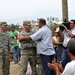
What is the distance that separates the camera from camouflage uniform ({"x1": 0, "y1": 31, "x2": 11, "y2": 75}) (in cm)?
942

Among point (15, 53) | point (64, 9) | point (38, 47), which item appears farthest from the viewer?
point (15, 53)

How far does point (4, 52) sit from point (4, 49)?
10cm

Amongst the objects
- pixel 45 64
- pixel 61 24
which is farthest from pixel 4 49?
pixel 61 24

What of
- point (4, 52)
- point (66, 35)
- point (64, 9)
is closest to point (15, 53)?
point (64, 9)

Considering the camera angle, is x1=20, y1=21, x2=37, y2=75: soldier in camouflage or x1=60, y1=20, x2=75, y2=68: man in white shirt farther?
x1=20, y1=21, x2=37, y2=75: soldier in camouflage

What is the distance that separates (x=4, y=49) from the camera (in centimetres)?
949

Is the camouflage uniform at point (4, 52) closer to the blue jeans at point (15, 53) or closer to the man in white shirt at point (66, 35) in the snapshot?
the man in white shirt at point (66, 35)

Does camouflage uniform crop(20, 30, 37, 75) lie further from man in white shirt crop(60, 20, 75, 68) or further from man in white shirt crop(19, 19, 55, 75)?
man in white shirt crop(60, 20, 75, 68)

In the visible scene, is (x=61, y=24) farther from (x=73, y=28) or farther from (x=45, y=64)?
(x=45, y=64)

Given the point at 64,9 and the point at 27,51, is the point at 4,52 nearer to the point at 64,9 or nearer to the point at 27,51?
the point at 27,51

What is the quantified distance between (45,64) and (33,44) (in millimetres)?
756

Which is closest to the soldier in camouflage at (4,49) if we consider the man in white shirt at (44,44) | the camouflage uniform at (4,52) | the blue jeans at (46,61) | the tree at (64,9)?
the camouflage uniform at (4,52)

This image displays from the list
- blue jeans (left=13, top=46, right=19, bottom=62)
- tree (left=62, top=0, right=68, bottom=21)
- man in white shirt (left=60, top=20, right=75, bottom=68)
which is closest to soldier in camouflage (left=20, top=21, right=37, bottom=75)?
man in white shirt (left=60, top=20, right=75, bottom=68)

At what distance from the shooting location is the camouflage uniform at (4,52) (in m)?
9.42
